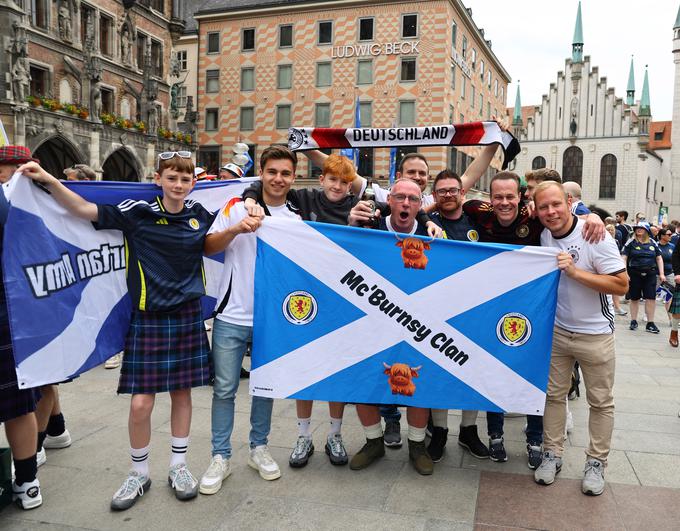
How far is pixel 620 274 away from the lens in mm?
3781

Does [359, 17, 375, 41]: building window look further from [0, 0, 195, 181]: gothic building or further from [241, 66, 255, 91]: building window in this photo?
[0, 0, 195, 181]: gothic building

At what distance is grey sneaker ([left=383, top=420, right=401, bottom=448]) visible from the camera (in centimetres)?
469

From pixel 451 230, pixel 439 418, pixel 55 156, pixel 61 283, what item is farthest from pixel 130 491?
pixel 55 156

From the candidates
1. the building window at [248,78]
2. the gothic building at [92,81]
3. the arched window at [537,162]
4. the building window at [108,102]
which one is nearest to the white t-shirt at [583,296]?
the gothic building at [92,81]

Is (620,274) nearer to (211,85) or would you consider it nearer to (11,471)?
(11,471)

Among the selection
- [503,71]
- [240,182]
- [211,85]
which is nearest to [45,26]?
[211,85]

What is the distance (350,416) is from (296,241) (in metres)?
2.16

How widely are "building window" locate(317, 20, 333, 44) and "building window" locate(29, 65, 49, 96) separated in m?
20.6

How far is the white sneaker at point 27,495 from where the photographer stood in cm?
354

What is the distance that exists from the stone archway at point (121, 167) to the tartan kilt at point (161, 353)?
2655 centimetres

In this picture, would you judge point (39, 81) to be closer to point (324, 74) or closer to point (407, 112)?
point (324, 74)

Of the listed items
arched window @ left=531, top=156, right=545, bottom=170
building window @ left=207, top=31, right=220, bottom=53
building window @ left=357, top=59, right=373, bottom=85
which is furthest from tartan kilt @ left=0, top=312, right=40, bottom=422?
arched window @ left=531, top=156, right=545, bottom=170

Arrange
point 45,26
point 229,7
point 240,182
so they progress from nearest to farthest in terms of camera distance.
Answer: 1. point 240,182
2. point 45,26
3. point 229,7

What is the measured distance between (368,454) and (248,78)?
41812 mm
